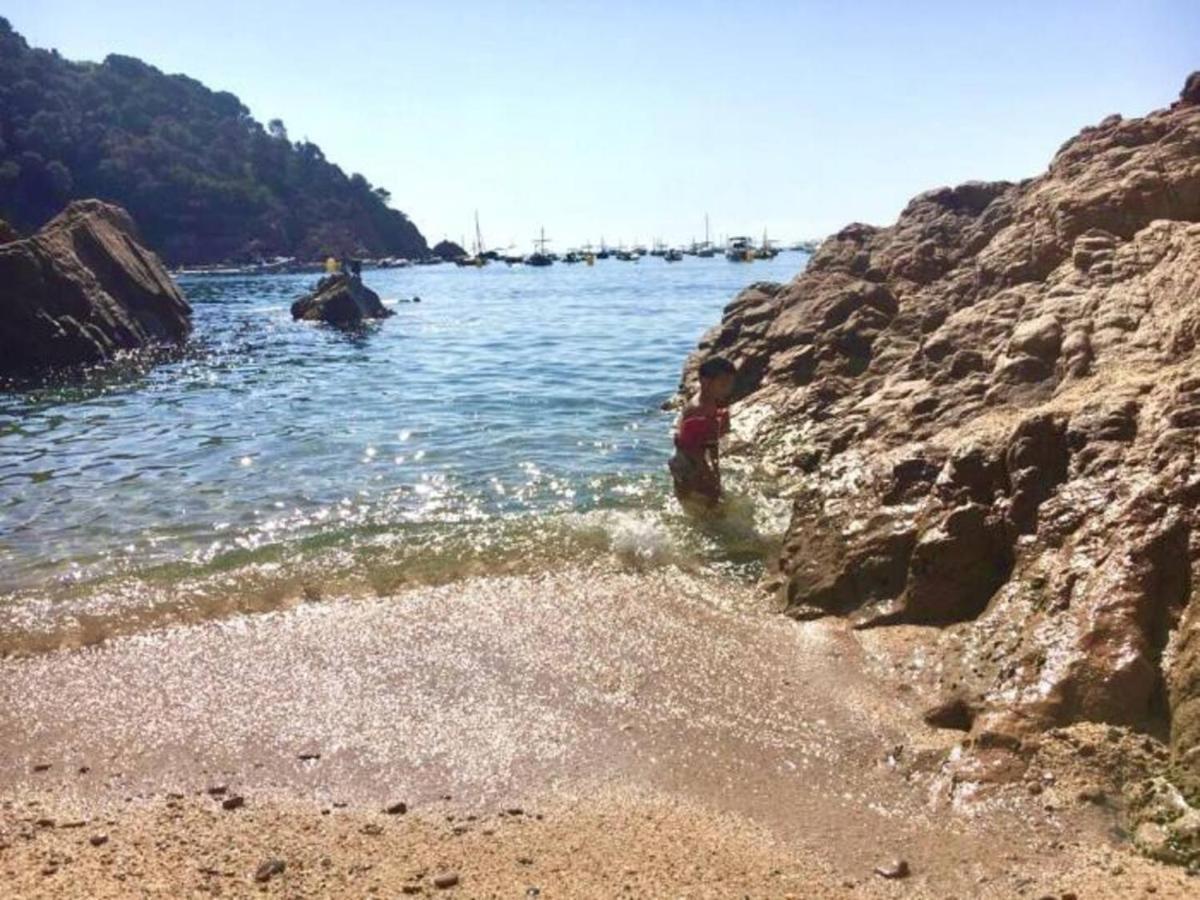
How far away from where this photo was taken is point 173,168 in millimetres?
133875

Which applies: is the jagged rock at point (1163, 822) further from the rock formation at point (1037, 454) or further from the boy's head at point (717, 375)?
the boy's head at point (717, 375)

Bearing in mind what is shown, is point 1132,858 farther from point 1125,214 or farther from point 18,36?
point 18,36

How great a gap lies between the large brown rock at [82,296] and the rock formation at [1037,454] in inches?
769

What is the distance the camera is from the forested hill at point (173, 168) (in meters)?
109

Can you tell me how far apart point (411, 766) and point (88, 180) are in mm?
138841

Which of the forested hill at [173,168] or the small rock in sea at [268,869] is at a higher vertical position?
the forested hill at [173,168]

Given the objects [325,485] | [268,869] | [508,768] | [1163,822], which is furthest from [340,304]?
[1163,822]

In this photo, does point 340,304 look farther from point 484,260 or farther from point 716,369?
point 484,260

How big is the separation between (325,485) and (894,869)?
857cm

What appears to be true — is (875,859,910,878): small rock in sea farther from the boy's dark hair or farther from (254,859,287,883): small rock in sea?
the boy's dark hair

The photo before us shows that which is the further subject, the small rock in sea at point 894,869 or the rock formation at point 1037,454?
the rock formation at point 1037,454

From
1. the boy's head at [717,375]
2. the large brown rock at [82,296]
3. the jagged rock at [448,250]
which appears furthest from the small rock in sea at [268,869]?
the jagged rock at [448,250]

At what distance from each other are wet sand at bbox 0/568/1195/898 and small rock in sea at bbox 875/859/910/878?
0.04 metres

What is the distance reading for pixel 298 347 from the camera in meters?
28.8
